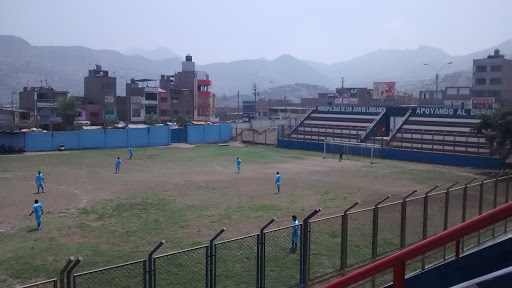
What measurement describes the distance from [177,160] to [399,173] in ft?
65.0

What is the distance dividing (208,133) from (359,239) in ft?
158

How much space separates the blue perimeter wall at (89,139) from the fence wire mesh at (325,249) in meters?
39.9

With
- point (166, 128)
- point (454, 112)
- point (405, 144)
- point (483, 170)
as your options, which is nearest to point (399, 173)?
point (483, 170)

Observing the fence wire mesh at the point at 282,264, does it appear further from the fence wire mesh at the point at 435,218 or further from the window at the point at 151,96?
the window at the point at 151,96

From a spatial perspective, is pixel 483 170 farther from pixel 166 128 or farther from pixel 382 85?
pixel 382 85

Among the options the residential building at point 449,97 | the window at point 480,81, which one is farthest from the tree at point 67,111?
the window at point 480,81

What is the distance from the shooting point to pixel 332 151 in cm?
5059

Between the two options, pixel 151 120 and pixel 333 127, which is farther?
pixel 151 120

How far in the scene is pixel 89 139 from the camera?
50781 millimetres

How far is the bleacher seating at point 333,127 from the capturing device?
5766 centimetres

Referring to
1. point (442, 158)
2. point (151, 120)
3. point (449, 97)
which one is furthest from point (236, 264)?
point (449, 97)

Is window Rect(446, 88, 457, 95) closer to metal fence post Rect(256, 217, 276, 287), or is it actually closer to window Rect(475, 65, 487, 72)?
window Rect(475, 65, 487, 72)

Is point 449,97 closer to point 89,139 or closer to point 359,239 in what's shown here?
point 89,139

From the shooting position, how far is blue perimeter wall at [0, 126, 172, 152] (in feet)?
152
